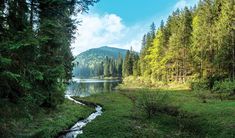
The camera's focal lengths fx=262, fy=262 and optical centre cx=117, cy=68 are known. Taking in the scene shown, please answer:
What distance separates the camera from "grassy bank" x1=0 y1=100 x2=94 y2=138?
953 centimetres

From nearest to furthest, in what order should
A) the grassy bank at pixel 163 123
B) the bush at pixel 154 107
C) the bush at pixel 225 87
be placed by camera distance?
the grassy bank at pixel 163 123 → the bush at pixel 154 107 → the bush at pixel 225 87

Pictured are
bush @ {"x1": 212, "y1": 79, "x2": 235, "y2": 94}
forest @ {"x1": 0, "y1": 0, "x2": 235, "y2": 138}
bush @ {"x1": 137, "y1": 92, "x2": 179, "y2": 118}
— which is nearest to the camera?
forest @ {"x1": 0, "y1": 0, "x2": 235, "y2": 138}

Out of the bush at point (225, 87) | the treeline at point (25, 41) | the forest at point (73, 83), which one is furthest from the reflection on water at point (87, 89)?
the treeline at point (25, 41)

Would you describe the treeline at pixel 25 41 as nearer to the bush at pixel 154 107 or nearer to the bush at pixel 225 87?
the bush at pixel 154 107

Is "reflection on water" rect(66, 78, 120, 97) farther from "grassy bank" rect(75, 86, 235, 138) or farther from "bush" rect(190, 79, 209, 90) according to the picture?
"bush" rect(190, 79, 209, 90)

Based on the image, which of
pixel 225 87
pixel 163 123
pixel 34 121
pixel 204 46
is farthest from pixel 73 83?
pixel 204 46

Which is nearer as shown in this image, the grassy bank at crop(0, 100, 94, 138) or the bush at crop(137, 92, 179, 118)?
the grassy bank at crop(0, 100, 94, 138)

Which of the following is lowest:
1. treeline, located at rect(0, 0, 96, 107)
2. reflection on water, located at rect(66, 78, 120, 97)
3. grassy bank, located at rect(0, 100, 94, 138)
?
reflection on water, located at rect(66, 78, 120, 97)

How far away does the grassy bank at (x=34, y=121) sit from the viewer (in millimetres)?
9531

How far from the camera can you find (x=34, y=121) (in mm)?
18016

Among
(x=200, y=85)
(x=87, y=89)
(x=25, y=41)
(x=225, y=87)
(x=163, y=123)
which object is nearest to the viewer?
(x=25, y=41)

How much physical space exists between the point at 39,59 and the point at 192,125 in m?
11.3

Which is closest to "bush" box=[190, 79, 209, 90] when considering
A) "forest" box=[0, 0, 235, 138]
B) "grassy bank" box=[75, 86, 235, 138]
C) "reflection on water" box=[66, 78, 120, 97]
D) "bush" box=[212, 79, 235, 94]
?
"forest" box=[0, 0, 235, 138]

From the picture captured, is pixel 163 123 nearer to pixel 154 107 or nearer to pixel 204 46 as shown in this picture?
pixel 154 107
